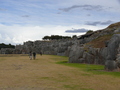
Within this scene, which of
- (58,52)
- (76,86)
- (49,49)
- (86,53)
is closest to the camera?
(76,86)

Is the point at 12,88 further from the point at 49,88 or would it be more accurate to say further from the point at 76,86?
the point at 76,86

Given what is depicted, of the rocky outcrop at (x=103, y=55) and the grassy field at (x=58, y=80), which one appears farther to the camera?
the rocky outcrop at (x=103, y=55)

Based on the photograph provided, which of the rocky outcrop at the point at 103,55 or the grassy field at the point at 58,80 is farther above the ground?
the rocky outcrop at the point at 103,55

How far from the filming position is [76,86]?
50.7 ft

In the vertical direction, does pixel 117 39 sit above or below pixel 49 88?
above

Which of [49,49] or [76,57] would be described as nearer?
[76,57]

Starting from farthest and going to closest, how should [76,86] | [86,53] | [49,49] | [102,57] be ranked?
[49,49] → [86,53] → [102,57] → [76,86]

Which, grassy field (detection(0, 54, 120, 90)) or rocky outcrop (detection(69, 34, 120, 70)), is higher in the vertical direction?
rocky outcrop (detection(69, 34, 120, 70))

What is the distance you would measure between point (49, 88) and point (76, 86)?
2.23 m

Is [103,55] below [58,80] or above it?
above

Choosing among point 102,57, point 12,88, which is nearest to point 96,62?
point 102,57

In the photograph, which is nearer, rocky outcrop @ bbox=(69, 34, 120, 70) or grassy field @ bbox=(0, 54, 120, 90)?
grassy field @ bbox=(0, 54, 120, 90)

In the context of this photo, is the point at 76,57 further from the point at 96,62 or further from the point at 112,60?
the point at 112,60

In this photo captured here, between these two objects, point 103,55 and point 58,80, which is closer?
point 58,80
